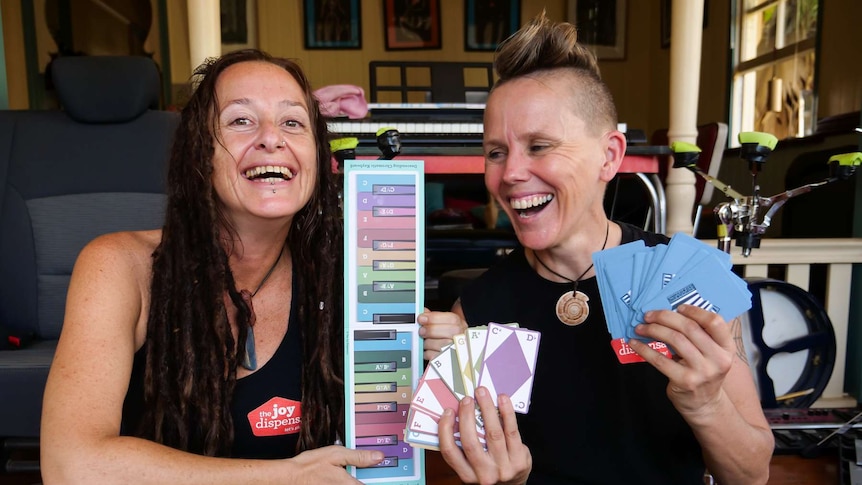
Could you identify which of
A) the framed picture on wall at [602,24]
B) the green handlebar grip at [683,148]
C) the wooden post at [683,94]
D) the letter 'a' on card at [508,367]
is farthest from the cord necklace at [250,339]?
the framed picture on wall at [602,24]

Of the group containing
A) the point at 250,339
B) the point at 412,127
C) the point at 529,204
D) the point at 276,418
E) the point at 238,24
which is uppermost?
the point at 238,24

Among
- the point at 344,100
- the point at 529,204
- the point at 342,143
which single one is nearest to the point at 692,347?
the point at 529,204

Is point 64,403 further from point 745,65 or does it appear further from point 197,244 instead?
point 745,65

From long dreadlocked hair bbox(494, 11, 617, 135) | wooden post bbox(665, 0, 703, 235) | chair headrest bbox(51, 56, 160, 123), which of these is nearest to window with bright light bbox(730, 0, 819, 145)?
wooden post bbox(665, 0, 703, 235)

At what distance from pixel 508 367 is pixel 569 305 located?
0.27 m

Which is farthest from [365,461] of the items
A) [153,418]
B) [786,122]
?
[786,122]

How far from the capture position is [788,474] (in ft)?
6.54

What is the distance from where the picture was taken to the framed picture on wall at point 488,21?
5.97 m

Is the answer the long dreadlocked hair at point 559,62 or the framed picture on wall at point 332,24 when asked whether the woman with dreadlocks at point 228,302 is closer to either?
the long dreadlocked hair at point 559,62

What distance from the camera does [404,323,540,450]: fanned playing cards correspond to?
0.92m

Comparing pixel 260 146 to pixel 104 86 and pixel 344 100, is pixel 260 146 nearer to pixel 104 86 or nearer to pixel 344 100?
pixel 104 86

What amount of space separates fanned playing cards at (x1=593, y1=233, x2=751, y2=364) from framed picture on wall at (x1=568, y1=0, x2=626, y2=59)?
219 inches

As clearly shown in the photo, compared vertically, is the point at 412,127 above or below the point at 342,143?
above

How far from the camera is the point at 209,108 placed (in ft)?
3.77
